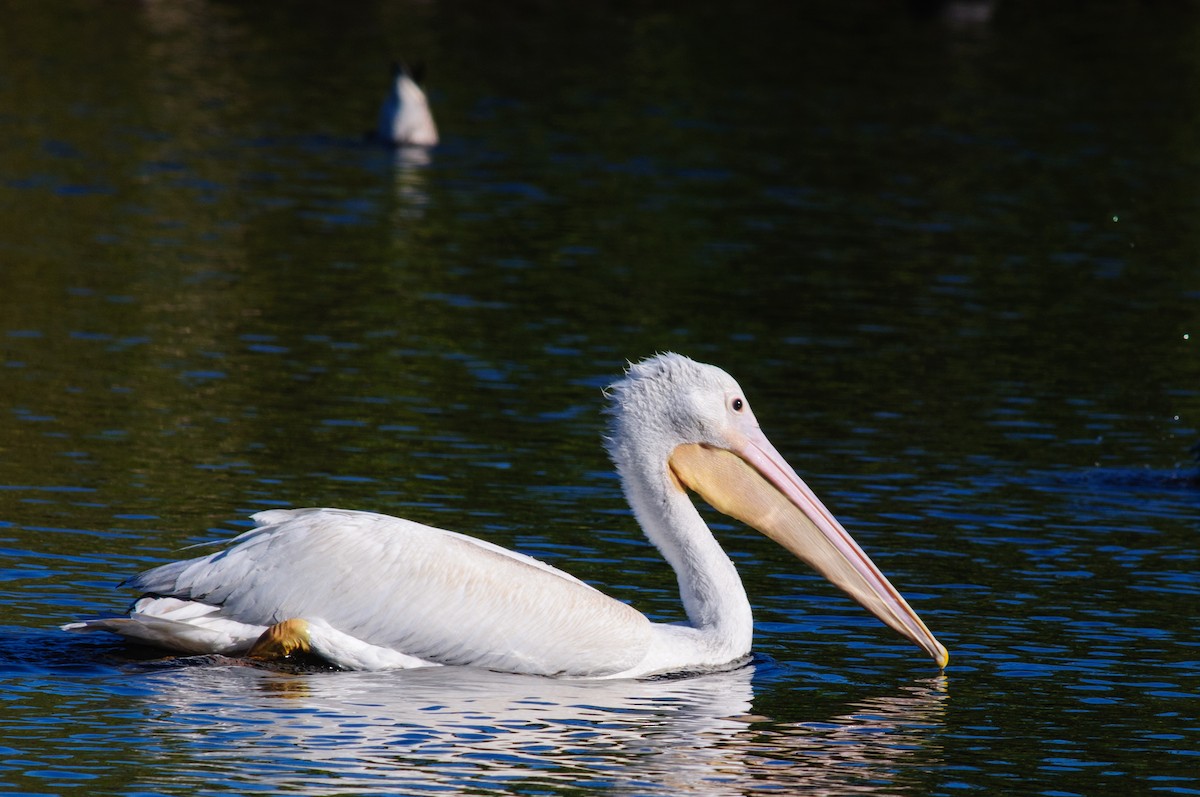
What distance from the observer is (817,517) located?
7.95 meters

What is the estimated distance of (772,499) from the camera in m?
8.01

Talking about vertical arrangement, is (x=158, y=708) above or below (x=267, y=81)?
below

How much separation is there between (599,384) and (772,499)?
469 cm

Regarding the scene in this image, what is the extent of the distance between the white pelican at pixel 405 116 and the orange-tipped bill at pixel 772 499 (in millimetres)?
14442

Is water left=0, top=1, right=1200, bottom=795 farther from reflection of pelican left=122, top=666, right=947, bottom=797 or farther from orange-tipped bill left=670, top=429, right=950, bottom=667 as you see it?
orange-tipped bill left=670, top=429, right=950, bottom=667

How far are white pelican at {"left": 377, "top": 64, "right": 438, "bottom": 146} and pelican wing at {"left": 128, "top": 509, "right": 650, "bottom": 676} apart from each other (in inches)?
587

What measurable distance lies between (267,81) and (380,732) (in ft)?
69.1

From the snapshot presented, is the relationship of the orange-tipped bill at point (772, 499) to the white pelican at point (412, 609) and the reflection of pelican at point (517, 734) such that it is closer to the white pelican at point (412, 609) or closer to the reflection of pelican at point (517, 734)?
the white pelican at point (412, 609)

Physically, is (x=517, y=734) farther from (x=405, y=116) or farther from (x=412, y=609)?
(x=405, y=116)

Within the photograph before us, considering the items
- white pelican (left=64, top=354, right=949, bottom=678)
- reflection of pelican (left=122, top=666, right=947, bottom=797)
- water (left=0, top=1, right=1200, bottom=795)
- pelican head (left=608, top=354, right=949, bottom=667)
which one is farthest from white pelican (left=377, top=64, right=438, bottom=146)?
reflection of pelican (left=122, top=666, right=947, bottom=797)

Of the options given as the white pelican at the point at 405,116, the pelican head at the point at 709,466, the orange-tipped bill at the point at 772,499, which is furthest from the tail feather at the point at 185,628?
the white pelican at the point at 405,116

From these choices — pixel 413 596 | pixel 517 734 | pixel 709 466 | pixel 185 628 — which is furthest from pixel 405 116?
pixel 517 734

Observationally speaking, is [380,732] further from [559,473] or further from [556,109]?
[556,109]

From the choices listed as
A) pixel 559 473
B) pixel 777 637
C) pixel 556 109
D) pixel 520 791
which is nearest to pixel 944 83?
pixel 556 109
